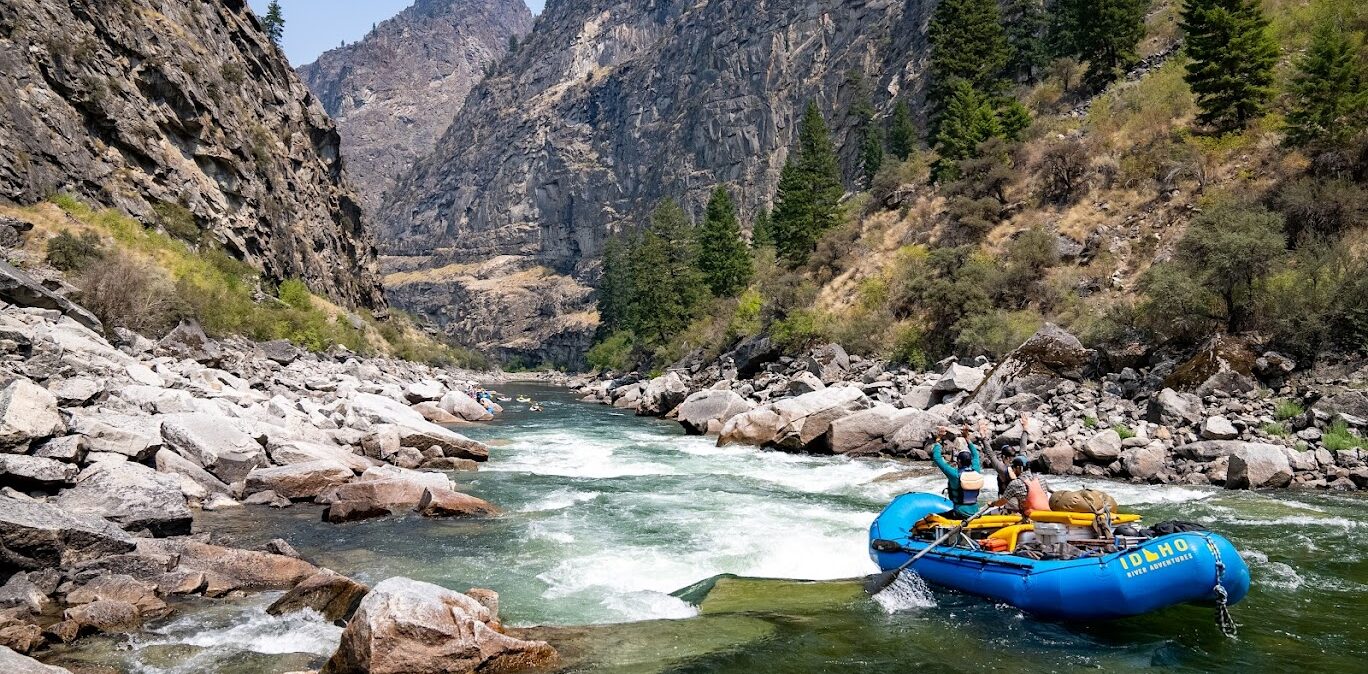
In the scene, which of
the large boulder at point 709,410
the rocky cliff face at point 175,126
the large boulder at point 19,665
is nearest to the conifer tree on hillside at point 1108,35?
the large boulder at point 709,410

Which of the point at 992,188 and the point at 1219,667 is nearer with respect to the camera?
the point at 1219,667

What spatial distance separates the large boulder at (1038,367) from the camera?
1939 centimetres

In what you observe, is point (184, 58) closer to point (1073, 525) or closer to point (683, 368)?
point (683, 368)

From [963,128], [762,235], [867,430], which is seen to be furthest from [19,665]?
[762,235]

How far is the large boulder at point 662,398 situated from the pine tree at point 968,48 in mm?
23376

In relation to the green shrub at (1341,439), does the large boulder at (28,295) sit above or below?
above

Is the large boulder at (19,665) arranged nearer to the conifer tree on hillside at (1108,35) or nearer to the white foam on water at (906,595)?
the white foam on water at (906,595)

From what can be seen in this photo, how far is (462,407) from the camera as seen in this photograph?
95.9 feet

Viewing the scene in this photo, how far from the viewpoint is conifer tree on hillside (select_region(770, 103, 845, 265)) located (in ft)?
139

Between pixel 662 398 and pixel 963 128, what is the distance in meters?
20.3

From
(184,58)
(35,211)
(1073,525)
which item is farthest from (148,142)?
(1073,525)

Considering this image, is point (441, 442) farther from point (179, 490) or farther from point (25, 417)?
point (25, 417)

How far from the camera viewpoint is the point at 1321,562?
872 centimetres

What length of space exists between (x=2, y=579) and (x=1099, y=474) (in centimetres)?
1607
